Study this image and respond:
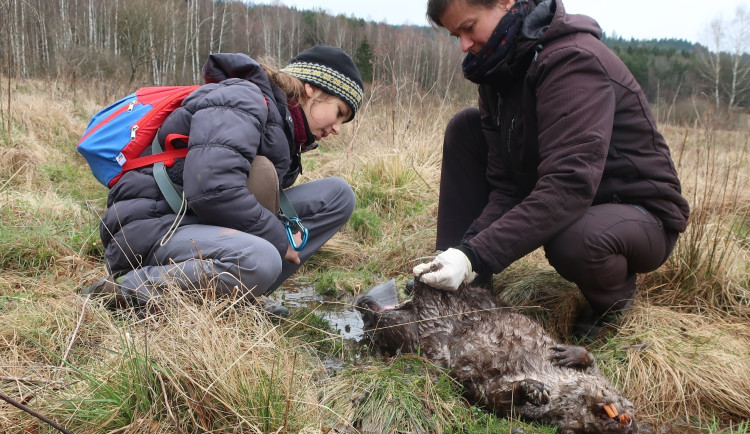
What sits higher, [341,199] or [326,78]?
[326,78]

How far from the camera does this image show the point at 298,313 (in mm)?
3654

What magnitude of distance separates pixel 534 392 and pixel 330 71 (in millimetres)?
2124

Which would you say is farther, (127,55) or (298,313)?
(127,55)

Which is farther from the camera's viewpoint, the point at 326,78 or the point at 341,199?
the point at 341,199

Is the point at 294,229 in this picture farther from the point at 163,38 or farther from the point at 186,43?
the point at 186,43

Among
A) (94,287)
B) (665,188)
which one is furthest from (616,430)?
(94,287)

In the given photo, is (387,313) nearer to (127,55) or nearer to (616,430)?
(616,430)

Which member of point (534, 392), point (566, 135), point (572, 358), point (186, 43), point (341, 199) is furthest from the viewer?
point (186, 43)

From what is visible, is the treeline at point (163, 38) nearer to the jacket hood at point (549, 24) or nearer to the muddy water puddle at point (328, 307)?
the muddy water puddle at point (328, 307)

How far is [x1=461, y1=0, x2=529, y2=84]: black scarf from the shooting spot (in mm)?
2969

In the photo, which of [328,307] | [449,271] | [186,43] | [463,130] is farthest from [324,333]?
[186,43]

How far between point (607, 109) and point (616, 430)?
5.04 feet

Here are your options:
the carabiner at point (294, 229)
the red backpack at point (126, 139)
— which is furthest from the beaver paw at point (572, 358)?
the red backpack at point (126, 139)

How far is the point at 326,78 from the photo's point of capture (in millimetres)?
3396
